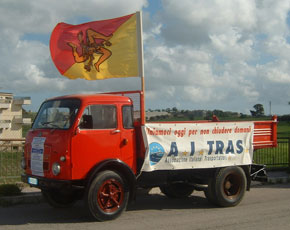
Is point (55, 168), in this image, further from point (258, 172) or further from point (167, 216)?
point (258, 172)

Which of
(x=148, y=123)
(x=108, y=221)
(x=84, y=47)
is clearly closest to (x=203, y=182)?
(x=148, y=123)

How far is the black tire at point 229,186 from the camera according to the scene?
8.31 metres

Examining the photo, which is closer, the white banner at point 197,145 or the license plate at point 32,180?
the license plate at point 32,180

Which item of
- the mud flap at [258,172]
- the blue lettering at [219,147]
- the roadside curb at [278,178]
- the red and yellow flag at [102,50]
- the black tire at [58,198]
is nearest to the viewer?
the black tire at [58,198]

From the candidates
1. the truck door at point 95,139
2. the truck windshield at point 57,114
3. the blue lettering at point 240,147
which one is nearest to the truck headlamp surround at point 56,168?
the truck door at point 95,139

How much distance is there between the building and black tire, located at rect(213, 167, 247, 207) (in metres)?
13.1

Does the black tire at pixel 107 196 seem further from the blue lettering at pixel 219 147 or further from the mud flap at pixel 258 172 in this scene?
the mud flap at pixel 258 172

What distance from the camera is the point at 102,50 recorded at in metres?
8.32

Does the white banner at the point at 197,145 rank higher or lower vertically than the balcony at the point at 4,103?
lower

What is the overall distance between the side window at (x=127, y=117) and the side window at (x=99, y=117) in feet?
0.68

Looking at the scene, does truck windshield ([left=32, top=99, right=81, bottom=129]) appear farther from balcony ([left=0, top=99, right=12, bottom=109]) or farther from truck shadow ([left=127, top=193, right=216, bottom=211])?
balcony ([left=0, top=99, right=12, bottom=109])

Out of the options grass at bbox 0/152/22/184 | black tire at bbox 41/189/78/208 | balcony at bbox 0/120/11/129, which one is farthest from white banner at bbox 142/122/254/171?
balcony at bbox 0/120/11/129

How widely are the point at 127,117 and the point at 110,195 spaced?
1.50 meters

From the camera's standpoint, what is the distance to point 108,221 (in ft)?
23.1
